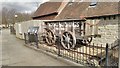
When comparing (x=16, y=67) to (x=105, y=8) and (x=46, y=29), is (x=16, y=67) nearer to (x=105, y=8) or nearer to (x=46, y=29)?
(x=46, y=29)

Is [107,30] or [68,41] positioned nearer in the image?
[68,41]

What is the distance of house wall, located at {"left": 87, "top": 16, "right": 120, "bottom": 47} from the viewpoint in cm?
1221

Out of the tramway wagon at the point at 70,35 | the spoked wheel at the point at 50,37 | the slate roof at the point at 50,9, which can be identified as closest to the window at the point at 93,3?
the tramway wagon at the point at 70,35

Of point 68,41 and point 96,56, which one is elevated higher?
point 68,41

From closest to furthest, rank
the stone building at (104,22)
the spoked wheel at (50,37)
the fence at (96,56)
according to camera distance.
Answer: the fence at (96,56) < the stone building at (104,22) < the spoked wheel at (50,37)

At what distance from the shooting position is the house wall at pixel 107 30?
40.1 ft

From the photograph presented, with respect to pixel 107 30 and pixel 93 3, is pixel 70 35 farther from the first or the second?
pixel 93 3

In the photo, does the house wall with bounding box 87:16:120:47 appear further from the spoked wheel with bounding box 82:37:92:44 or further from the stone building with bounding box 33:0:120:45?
the spoked wheel with bounding box 82:37:92:44

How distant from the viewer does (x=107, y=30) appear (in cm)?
1282

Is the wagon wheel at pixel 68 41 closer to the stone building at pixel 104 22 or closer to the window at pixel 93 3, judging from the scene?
the stone building at pixel 104 22

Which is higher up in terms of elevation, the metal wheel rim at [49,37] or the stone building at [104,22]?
the stone building at [104,22]

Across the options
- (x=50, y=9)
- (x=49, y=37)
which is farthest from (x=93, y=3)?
(x=50, y=9)

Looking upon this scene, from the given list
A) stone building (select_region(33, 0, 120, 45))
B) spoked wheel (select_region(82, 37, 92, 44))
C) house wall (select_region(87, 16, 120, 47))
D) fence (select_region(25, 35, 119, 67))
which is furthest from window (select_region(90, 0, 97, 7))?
fence (select_region(25, 35, 119, 67))

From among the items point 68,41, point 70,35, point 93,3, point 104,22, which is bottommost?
point 68,41
